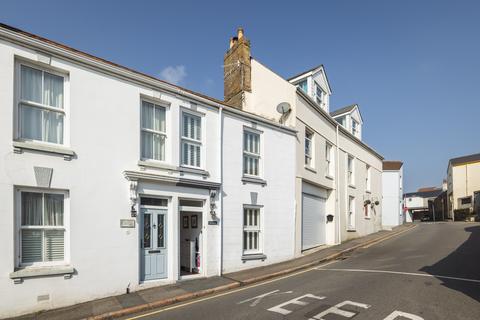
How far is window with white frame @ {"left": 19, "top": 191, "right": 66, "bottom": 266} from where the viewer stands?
27.2 ft

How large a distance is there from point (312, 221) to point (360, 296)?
994cm

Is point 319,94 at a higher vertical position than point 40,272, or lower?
higher

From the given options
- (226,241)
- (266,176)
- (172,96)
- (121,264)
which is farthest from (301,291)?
(172,96)

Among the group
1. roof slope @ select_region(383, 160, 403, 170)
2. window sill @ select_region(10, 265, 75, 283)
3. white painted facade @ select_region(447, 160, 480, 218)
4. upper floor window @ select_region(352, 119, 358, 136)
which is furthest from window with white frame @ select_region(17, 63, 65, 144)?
white painted facade @ select_region(447, 160, 480, 218)

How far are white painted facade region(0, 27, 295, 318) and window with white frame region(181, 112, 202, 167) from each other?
8cm

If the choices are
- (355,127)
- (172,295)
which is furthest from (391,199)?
(172,295)

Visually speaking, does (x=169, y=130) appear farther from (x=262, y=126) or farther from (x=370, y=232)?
(x=370, y=232)

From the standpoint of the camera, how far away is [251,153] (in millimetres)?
14203

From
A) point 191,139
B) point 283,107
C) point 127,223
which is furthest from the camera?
point 283,107

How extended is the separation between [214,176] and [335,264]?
19.6 ft

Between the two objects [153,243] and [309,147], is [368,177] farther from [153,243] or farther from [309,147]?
[153,243]

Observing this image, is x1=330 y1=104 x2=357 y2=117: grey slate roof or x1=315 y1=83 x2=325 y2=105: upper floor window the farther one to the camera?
x1=330 y1=104 x2=357 y2=117: grey slate roof

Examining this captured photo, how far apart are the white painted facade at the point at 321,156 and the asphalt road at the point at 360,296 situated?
17.3 ft

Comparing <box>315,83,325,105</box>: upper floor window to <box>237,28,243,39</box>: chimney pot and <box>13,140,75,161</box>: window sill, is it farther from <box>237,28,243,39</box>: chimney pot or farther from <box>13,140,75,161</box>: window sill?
<box>13,140,75,161</box>: window sill
